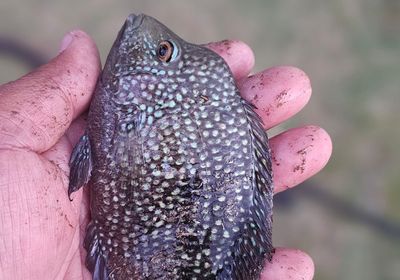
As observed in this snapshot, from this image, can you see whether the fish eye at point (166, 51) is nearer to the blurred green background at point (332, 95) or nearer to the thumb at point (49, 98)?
the thumb at point (49, 98)

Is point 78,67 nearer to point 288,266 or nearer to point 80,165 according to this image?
point 80,165

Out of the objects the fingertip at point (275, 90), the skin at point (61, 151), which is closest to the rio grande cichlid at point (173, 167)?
the skin at point (61, 151)

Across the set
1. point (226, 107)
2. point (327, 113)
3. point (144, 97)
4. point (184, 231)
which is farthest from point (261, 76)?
point (327, 113)

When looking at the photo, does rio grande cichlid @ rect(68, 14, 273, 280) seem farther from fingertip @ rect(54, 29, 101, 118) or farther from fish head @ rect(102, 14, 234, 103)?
fingertip @ rect(54, 29, 101, 118)

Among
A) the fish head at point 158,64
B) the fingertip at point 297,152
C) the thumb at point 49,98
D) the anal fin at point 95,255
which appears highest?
the fish head at point 158,64

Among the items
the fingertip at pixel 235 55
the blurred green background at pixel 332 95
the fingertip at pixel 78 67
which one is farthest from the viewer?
the blurred green background at pixel 332 95

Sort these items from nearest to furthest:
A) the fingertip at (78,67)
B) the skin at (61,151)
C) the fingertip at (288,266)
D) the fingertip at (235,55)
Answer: the skin at (61,151) < the fingertip at (78,67) < the fingertip at (288,266) < the fingertip at (235,55)

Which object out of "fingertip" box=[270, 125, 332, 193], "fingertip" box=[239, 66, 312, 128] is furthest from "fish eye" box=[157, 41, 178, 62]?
"fingertip" box=[270, 125, 332, 193]

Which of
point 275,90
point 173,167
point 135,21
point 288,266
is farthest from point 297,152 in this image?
point 135,21
